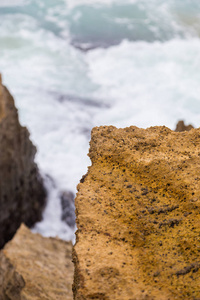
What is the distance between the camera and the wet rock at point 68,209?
36.8 ft

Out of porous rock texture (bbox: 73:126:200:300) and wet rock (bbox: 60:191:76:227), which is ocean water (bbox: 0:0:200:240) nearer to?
wet rock (bbox: 60:191:76:227)

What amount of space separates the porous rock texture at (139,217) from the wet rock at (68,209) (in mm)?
8195

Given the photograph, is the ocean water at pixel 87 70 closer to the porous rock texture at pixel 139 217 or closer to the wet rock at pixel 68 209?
the wet rock at pixel 68 209

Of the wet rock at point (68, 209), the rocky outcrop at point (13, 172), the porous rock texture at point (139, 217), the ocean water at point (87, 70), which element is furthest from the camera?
the ocean water at point (87, 70)

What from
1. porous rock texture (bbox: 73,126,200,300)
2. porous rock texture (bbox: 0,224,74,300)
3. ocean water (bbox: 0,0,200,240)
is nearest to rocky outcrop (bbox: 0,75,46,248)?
ocean water (bbox: 0,0,200,240)

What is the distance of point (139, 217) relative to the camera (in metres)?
2.77

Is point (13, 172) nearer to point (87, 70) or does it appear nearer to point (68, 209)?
point (68, 209)

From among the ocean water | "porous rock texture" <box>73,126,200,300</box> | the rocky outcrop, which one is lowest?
the ocean water

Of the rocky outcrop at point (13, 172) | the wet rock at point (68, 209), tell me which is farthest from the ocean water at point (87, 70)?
the rocky outcrop at point (13, 172)

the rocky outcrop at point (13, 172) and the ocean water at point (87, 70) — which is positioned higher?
the rocky outcrop at point (13, 172)

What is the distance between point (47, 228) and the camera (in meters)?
10.6

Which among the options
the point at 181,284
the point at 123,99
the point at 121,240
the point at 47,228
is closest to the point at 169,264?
the point at 181,284

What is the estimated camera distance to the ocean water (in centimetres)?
1677

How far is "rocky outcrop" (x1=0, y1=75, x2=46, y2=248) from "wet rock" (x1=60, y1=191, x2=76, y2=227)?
55.3 inches
